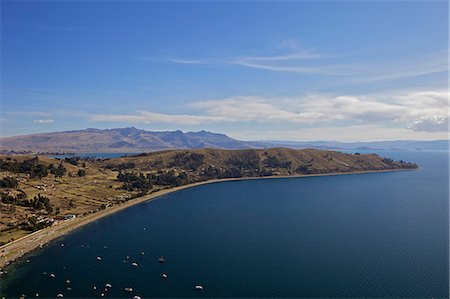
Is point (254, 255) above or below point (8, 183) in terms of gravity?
below

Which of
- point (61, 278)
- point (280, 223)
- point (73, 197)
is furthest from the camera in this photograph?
point (73, 197)

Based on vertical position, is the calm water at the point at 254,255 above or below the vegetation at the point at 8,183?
below

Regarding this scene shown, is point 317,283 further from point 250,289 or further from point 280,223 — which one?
point 280,223

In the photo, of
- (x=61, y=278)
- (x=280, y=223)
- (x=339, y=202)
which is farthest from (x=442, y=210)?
(x=61, y=278)

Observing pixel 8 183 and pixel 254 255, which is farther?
pixel 8 183

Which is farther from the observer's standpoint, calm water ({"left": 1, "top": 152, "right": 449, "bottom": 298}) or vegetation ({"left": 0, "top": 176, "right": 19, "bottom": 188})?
vegetation ({"left": 0, "top": 176, "right": 19, "bottom": 188})

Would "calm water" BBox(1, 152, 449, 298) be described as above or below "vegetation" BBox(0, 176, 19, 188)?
below

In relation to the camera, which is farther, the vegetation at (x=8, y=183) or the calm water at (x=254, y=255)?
the vegetation at (x=8, y=183)

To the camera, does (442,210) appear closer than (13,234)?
No
